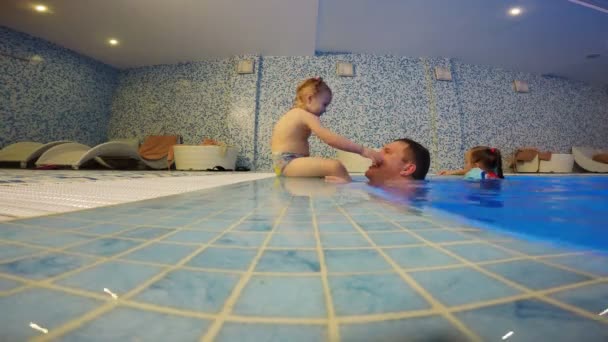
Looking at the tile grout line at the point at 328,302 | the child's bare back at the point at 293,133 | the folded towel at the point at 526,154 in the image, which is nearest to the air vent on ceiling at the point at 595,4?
the folded towel at the point at 526,154

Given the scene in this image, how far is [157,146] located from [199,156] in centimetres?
129

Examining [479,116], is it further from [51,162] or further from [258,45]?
[51,162]

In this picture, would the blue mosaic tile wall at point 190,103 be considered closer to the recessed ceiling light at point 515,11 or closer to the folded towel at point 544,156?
the recessed ceiling light at point 515,11

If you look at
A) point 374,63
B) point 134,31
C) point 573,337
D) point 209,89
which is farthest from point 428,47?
point 573,337

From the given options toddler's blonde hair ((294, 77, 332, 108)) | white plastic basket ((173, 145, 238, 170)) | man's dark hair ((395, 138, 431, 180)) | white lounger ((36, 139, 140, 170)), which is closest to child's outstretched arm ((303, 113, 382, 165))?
man's dark hair ((395, 138, 431, 180))

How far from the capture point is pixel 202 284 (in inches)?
9.5

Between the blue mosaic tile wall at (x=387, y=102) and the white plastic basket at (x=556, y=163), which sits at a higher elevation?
the blue mosaic tile wall at (x=387, y=102)

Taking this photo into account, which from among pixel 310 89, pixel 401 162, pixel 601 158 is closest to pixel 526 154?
pixel 601 158

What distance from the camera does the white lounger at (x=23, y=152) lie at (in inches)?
124

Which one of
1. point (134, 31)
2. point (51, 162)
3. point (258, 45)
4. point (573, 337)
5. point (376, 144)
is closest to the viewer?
point (573, 337)

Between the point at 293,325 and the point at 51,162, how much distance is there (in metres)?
4.15

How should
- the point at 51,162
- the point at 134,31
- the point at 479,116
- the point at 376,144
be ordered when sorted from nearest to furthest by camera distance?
the point at 51,162 < the point at 134,31 < the point at 376,144 < the point at 479,116

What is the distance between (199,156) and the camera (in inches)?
151

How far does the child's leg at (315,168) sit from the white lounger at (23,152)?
10.7ft
